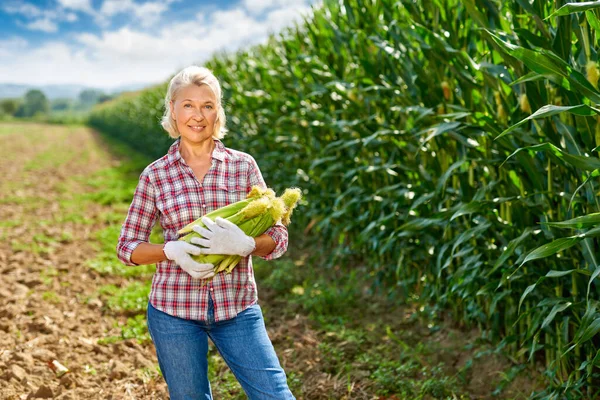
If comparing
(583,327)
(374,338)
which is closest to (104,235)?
(374,338)

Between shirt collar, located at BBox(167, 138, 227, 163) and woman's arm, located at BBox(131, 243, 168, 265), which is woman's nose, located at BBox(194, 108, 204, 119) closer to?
shirt collar, located at BBox(167, 138, 227, 163)

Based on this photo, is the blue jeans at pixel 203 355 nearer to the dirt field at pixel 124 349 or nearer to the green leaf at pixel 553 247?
the green leaf at pixel 553 247

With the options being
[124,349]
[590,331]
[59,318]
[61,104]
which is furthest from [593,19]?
[61,104]

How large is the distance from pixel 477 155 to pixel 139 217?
6.36 ft

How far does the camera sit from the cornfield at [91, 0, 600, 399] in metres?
2.46

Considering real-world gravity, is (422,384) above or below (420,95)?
below

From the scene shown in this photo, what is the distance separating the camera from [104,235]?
700cm

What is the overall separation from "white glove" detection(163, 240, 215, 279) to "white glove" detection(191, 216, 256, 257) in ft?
0.10

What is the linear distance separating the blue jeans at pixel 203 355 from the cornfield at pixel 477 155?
1.09m

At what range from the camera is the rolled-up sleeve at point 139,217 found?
7.06ft

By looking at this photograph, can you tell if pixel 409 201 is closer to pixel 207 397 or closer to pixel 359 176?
pixel 359 176

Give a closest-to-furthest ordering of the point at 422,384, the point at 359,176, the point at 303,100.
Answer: the point at 422,384, the point at 359,176, the point at 303,100

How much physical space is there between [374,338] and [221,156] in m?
2.22

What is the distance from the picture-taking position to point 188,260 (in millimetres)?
1936
